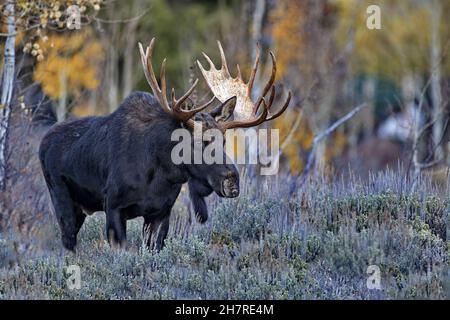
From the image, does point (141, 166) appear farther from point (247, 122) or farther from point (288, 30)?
point (288, 30)

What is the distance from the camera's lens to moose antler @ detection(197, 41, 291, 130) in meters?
9.75

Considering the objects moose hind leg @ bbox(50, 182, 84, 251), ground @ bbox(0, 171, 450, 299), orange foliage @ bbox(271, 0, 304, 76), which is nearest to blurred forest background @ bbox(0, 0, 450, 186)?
orange foliage @ bbox(271, 0, 304, 76)

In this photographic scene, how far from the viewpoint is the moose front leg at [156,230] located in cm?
970

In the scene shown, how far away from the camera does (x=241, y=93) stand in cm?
1042

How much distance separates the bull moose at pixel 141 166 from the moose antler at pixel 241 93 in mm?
12

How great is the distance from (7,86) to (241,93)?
2891 mm

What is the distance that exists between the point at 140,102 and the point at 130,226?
5.15ft

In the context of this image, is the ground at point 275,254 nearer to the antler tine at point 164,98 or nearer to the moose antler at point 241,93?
the moose antler at point 241,93

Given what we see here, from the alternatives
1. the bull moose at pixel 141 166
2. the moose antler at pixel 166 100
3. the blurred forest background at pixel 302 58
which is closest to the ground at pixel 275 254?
the bull moose at pixel 141 166

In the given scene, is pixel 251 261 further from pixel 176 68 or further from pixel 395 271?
pixel 176 68

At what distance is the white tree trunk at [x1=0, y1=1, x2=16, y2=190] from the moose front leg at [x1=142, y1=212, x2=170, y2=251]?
8.75ft

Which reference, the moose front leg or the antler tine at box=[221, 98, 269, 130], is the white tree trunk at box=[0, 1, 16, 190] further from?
the antler tine at box=[221, 98, 269, 130]

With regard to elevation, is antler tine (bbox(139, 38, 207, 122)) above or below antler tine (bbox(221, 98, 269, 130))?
above
